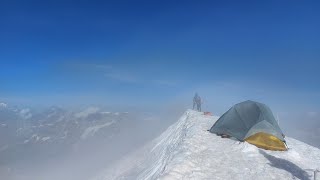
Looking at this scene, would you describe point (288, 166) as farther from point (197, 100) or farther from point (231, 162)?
point (197, 100)

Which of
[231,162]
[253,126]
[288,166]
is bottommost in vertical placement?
[288,166]

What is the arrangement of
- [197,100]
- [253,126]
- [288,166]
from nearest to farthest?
[288,166] < [253,126] < [197,100]

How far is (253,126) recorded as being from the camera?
2405cm

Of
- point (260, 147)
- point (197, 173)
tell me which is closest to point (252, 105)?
point (260, 147)

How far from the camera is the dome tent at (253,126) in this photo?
2269cm

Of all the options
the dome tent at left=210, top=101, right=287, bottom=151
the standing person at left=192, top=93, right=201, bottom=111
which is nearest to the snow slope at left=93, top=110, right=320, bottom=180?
the dome tent at left=210, top=101, right=287, bottom=151

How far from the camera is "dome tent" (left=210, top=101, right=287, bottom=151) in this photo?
893 inches

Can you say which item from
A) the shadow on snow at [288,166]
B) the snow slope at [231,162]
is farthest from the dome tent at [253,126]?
the shadow on snow at [288,166]

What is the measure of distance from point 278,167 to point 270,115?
7.26m

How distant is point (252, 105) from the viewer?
26.3 meters

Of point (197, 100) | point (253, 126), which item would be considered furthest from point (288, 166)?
point (197, 100)

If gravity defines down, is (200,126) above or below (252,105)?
below

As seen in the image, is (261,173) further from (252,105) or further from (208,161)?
(252,105)

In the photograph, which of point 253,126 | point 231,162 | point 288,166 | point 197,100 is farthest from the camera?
point 197,100
